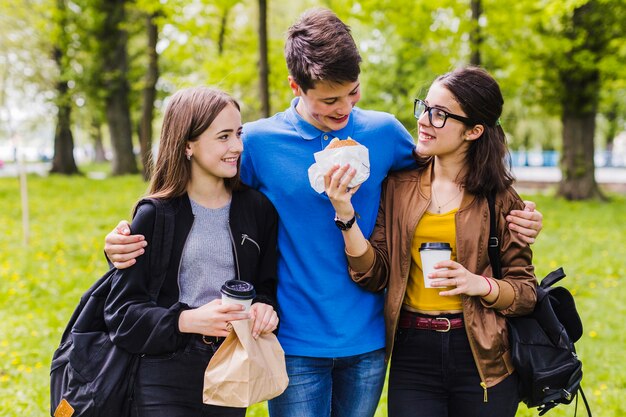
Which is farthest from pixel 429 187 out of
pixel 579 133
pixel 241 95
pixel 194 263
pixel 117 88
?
pixel 117 88

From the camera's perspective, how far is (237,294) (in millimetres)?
1981

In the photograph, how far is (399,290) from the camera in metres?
2.34

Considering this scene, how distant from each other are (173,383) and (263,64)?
9472 mm

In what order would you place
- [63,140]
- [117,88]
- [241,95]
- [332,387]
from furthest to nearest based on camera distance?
[63,140] < [117,88] < [241,95] < [332,387]

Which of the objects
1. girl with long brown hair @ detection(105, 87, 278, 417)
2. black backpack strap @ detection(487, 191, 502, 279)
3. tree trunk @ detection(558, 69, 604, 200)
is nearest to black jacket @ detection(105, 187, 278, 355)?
girl with long brown hair @ detection(105, 87, 278, 417)

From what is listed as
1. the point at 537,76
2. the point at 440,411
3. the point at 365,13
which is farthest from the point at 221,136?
the point at 537,76

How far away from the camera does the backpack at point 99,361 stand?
6.83 ft

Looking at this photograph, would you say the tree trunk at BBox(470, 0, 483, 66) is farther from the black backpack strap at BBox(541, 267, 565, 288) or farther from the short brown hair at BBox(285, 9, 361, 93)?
the short brown hair at BBox(285, 9, 361, 93)

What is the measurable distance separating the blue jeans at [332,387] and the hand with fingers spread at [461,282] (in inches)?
18.5

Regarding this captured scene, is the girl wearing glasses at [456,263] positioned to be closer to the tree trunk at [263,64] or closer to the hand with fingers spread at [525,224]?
the hand with fingers spread at [525,224]

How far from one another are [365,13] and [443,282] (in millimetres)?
11326

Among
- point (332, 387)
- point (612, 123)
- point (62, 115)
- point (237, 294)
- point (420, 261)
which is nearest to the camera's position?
point (237, 294)

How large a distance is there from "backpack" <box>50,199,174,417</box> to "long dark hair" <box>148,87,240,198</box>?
0.12 meters

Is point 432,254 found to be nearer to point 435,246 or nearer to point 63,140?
point 435,246
